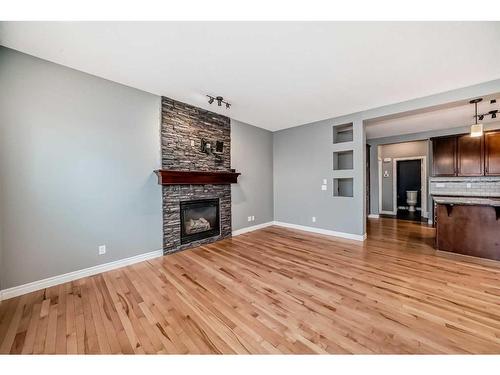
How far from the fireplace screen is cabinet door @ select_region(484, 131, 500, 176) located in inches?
243

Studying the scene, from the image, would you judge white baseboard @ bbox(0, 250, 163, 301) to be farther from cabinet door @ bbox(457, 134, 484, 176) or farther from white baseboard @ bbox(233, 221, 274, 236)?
cabinet door @ bbox(457, 134, 484, 176)

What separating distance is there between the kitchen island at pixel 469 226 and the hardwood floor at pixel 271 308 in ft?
0.55

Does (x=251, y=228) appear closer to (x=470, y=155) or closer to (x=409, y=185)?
(x=470, y=155)

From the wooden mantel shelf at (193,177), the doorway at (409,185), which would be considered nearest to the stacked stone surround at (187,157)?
the wooden mantel shelf at (193,177)

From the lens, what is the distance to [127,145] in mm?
2971

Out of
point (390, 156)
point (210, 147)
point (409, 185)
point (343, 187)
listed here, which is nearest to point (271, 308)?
point (210, 147)

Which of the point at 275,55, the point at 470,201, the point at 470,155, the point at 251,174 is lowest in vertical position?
the point at 470,201

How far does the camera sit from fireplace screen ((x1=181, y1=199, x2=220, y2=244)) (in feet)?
12.0

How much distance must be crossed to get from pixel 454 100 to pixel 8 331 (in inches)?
230

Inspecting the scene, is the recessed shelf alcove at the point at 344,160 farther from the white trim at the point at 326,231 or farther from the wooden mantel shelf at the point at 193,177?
the wooden mantel shelf at the point at 193,177

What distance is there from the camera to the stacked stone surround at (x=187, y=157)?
3.40m

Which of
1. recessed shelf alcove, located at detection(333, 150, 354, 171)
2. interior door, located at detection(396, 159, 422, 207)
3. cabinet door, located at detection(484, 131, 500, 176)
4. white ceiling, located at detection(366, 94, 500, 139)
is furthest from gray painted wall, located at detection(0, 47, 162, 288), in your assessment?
interior door, located at detection(396, 159, 422, 207)

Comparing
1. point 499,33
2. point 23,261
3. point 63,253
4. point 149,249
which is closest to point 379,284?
point 499,33

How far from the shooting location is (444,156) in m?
5.09
